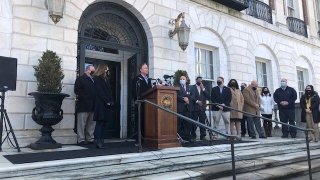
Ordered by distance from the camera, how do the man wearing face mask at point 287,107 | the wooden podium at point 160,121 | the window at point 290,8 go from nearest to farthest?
the wooden podium at point 160,121 < the man wearing face mask at point 287,107 < the window at point 290,8

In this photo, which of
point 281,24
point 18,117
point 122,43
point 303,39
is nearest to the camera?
point 18,117

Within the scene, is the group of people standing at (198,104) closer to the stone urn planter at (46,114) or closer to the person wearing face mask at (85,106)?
the person wearing face mask at (85,106)

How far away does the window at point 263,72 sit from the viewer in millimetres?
13891

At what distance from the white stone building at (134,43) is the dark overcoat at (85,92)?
49 cm

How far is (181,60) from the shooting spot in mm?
10195

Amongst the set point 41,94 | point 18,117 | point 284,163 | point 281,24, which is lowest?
point 284,163

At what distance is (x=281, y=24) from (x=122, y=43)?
8.92 metres

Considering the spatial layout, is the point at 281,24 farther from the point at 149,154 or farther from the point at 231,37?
the point at 149,154

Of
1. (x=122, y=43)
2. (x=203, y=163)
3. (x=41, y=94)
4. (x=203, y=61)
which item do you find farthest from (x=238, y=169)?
(x=203, y=61)

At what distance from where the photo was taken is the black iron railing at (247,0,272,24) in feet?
44.8

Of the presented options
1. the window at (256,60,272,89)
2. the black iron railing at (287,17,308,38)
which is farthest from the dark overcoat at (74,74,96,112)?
the black iron railing at (287,17,308,38)

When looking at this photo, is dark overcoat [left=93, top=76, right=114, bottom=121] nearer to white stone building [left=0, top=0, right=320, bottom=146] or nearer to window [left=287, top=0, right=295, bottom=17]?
white stone building [left=0, top=0, right=320, bottom=146]

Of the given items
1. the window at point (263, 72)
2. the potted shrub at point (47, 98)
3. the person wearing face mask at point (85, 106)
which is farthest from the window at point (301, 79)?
the potted shrub at point (47, 98)

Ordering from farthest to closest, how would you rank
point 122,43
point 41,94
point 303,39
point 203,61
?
point 303,39, point 203,61, point 122,43, point 41,94
